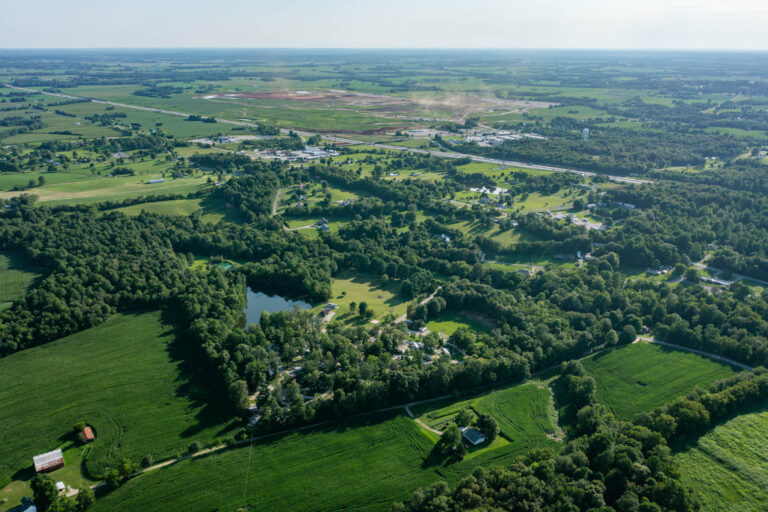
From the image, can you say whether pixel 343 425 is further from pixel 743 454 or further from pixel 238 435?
pixel 743 454

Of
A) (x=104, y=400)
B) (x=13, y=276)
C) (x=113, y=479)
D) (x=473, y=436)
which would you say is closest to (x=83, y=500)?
(x=113, y=479)

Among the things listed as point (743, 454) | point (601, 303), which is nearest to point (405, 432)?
point (743, 454)

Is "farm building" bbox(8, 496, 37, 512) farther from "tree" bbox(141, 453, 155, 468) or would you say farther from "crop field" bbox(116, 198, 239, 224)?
"crop field" bbox(116, 198, 239, 224)

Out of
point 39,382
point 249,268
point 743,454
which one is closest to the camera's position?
point 743,454

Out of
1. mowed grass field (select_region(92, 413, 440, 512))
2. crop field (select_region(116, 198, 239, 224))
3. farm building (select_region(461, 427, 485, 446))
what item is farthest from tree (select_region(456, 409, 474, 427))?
crop field (select_region(116, 198, 239, 224))

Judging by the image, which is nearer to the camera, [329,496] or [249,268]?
[329,496]

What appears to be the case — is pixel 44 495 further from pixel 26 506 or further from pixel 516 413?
pixel 516 413
